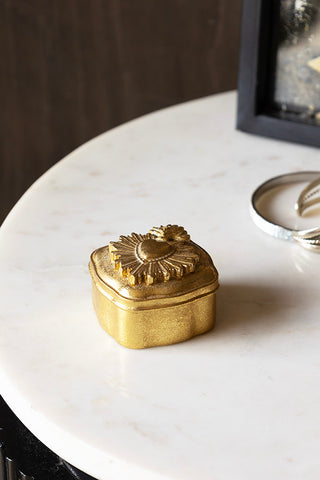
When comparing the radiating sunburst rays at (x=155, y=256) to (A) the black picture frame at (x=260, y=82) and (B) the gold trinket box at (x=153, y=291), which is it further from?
(A) the black picture frame at (x=260, y=82)

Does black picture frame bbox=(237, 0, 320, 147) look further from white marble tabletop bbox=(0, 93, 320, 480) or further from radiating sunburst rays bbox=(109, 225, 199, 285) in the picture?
radiating sunburst rays bbox=(109, 225, 199, 285)

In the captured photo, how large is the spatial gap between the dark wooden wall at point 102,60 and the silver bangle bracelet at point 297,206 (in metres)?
0.58

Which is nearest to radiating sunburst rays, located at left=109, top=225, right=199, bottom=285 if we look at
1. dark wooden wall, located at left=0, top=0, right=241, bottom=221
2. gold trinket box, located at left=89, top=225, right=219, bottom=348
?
gold trinket box, located at left=89, top=225, right=219, bottom=348

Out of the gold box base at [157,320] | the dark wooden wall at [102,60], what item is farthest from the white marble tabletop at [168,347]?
the dark wooden wall at [102,60]

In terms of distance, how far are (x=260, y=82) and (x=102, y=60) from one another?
57cm

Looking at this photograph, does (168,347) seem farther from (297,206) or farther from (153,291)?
(297,206)

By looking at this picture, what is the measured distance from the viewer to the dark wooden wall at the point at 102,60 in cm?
122

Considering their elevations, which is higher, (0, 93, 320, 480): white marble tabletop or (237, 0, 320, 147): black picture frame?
(237, 0, 320, 147): black picture frame

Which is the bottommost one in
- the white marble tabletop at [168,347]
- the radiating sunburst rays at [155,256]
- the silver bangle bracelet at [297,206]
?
the white marble tabletop at [168,347]

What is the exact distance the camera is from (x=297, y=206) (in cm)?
68

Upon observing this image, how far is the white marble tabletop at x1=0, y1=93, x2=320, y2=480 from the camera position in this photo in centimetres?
43

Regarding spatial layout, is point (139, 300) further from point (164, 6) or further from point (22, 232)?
point (164, 6)

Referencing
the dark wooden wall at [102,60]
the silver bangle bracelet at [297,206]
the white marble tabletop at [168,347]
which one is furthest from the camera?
the dark wooden wall at [102,60]

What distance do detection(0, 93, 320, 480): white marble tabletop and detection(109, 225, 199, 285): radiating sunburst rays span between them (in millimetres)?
61
